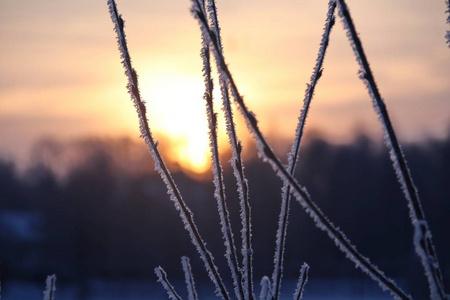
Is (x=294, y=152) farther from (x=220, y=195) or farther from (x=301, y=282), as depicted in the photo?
(x=301, y=282)

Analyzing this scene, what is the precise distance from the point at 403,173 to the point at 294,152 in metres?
0.55

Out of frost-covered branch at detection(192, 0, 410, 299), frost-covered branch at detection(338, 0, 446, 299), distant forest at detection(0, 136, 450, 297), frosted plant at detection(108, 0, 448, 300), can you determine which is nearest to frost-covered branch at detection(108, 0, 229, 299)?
frosted plant at detection(108, 0, 448, 300)

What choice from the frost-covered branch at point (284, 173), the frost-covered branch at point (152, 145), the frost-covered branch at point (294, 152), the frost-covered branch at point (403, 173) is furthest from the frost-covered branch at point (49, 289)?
the frost-covered branch at point (403, 173)

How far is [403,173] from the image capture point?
151 centimetres

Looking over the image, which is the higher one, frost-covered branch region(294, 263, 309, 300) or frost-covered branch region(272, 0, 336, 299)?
frost-covered branch region(272, 0, 336, 299)

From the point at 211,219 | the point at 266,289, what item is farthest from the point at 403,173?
the point at 211,219

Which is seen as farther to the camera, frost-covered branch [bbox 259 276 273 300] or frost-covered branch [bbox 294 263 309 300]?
frost-covered branch [bbox 294 263 309 300]

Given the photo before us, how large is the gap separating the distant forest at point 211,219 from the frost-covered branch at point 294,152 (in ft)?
131

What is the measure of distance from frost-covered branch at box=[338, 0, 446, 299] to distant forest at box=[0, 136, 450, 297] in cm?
4031

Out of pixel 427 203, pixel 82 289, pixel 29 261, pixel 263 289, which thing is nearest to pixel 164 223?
pixel 82 289

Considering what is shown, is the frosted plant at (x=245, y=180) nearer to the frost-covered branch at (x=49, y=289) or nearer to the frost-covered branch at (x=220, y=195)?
the frost-covered branch at (x=220, y=195)

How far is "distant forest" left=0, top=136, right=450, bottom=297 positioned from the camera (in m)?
45.7

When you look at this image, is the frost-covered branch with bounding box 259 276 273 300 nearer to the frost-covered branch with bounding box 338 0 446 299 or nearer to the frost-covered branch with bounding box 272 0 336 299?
the frost-covered branch with bounding box 272 0 336 299

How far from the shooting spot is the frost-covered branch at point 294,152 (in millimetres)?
1935
